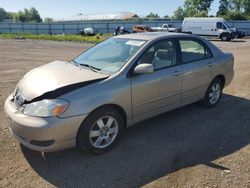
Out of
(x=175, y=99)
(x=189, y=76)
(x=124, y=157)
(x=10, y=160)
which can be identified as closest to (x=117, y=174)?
(x=124, y=157)

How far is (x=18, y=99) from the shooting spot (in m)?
3.96

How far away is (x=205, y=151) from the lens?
13.5 ft

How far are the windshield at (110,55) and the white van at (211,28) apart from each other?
28.3 m

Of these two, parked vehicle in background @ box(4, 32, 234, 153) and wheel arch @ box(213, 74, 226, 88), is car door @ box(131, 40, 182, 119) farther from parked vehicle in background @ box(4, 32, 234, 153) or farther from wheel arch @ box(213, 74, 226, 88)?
wheel arch @ box(213, 74, 226, 88)

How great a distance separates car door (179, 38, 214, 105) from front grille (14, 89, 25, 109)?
265cm

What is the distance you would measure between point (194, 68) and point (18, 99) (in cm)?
306

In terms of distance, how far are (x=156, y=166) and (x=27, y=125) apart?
171 cm

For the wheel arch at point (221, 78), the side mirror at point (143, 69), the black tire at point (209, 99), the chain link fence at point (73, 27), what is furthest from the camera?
the chain link fence at point (73, 27)

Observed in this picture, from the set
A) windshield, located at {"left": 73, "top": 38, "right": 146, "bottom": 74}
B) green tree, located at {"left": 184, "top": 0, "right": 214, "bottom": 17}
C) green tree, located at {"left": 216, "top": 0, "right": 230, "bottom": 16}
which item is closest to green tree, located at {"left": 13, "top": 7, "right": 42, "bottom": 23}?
green tree, located at {"left": 184, "top": 0, "right": 214, "bottom": 17}

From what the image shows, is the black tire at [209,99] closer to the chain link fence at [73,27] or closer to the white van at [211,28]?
the white van at [211,28]

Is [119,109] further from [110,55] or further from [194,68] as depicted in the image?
[194,68]

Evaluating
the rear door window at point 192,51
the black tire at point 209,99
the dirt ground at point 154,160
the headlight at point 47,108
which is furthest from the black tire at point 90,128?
the black tire at point 209,99

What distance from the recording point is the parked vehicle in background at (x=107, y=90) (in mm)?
3555

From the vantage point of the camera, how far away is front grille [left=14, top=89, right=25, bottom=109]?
150 inches
